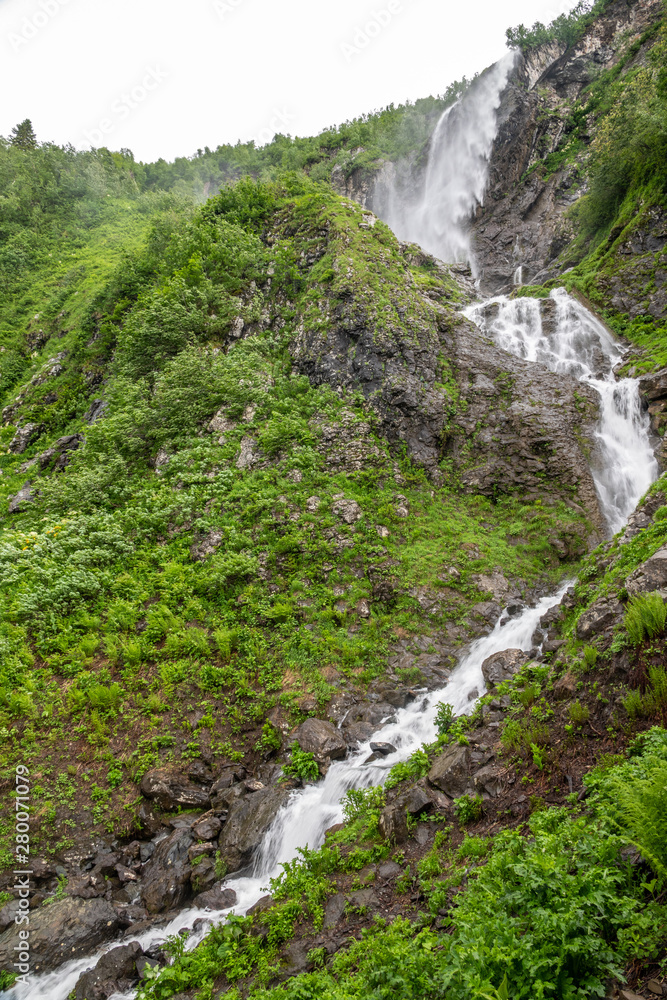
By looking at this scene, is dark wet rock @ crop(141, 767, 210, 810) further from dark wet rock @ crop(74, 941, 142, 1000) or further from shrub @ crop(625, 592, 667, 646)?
Answer: shrub @ crop(625, 592, 667, 646)

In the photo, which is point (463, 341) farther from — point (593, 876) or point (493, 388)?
point (593, 876)

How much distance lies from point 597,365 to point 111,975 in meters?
21.2

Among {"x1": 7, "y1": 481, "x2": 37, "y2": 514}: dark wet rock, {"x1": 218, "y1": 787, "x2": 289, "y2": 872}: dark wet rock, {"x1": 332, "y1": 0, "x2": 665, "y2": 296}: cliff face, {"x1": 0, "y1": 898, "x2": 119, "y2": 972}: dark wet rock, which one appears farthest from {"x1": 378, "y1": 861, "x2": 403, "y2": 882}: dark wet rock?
{"x1": 332, "y1": 0, "x2": 665, "y2": 296}: cliff face

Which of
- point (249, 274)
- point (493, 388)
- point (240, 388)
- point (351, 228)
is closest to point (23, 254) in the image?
point (249, 274)

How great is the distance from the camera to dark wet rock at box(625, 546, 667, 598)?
17.8 feet

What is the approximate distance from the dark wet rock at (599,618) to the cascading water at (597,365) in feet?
25.8

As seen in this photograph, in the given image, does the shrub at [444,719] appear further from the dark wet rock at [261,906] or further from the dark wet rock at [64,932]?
the dark wet rock at [64,932]

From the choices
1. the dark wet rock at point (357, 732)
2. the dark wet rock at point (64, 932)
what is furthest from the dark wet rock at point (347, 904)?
the dark wet rock at point (64, 932)

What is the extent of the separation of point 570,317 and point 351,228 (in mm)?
10745

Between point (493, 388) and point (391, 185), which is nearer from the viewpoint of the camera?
point (493, 388)

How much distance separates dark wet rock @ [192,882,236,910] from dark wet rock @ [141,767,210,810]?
5.00 ft

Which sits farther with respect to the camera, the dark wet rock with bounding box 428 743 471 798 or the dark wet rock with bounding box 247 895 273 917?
the dark wet rock with bounding box 428 743 471 798

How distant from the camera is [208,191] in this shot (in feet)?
199

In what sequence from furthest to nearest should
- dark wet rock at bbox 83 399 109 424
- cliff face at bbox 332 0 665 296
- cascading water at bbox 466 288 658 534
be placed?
1. cliff face at bbox 332 0 665 296
2. dark wet rock at bbox 83 399 109 424
3. cascading water at bbox 466 288 658 534
